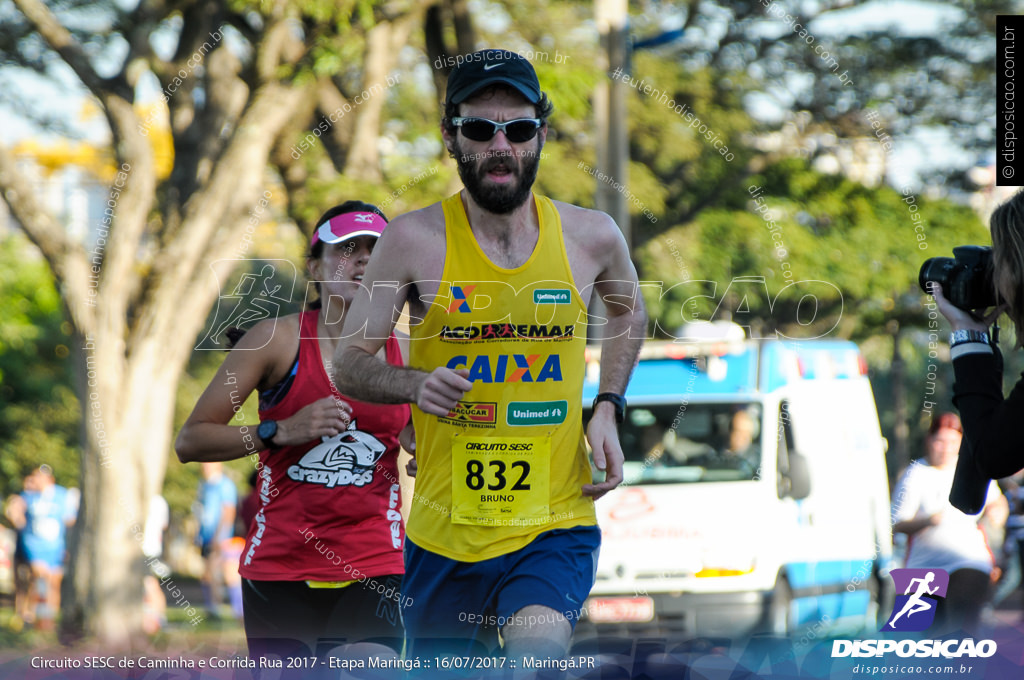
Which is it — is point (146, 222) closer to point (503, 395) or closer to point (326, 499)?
point (326, 499)

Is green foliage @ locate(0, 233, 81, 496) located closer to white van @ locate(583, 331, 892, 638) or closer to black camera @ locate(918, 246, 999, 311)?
white van @ locate(583, 331, 892, 638)

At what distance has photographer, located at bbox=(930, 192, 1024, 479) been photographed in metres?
2.72

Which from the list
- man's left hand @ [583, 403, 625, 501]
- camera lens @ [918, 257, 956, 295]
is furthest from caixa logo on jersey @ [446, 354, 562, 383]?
camera lens @ [918, 257, 956, 295]

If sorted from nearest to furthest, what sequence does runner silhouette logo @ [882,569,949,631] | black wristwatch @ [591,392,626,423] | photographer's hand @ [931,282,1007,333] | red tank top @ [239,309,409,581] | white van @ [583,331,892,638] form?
1. photographer's hand @ [931,282,1007,333]
2. black wristwatch @ [591,392,626,423]
3. red tank top @ [239,309,409,581]
4. runner silhouette logo @ [882,569,949,631]
5. white van @ [583,331,892,638]

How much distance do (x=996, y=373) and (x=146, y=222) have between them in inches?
290

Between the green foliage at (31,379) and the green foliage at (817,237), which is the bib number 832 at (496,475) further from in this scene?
the green foliage at (31,379)

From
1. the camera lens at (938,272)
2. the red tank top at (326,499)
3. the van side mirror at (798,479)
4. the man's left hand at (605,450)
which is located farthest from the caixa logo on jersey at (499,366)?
the van side mirror at (798,479)

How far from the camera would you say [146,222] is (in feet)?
29.7

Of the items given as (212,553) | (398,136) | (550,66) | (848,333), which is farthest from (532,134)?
(848,333)

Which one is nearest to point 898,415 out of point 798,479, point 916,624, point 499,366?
point 798,479

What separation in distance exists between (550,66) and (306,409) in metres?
6.01

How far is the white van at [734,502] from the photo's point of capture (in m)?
8.27

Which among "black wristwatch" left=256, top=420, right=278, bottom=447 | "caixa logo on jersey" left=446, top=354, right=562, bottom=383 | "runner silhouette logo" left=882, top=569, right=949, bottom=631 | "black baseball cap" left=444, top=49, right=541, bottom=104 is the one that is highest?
"black baseball cap" left=444, top=49, right=541, bottom=104

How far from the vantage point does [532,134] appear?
3.23m
